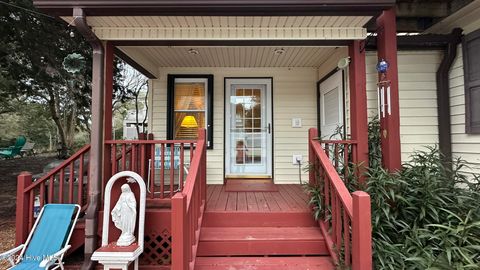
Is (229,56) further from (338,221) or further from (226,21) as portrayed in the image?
(338,221)

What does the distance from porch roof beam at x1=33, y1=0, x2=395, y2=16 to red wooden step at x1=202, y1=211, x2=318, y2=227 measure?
6.90ft

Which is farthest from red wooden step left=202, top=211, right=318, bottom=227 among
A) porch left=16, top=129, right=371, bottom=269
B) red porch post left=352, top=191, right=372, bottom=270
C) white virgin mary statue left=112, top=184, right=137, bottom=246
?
red porch post left=352, top=191, right=372, bottom=270

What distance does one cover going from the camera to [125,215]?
2.82 m

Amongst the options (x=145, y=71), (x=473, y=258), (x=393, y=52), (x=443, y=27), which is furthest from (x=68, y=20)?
(x=443, y=27)

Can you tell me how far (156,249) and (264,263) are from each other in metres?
1.21

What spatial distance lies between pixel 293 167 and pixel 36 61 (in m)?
6.04

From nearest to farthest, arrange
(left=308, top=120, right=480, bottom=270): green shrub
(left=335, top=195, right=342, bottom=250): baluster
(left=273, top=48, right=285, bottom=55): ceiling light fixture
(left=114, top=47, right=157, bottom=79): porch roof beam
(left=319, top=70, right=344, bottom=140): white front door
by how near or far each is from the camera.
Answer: (left=308, top=120, right=480, bottom=270): green shrub
(left=335, top=195, right=342, bottom=250): baluster
(left=114, top=47, right=157, bottom=79): porch roof beam
(left=319, top=70, right=344, bottom=140): white front door
(left=273, top=48, right=285, bottom=55): ceiling light fixture

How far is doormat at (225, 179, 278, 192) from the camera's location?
422 centimetres

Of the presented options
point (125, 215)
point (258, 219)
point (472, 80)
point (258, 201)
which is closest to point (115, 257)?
point (125, 215)

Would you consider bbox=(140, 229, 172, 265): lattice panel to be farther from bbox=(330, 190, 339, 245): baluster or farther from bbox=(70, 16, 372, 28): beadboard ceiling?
bbox=(70, 16, 372, 28): beadboard ceiling

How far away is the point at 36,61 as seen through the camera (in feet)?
20.6

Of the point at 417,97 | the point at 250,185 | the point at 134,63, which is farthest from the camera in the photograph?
the point at 250,185

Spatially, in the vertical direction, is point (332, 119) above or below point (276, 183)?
above

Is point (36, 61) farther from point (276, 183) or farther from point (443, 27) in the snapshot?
point (443, 27)
